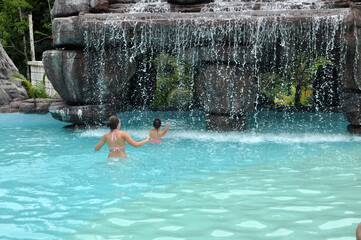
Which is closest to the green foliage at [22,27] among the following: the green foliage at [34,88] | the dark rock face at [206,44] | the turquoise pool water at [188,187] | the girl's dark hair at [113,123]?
the green foliage at [34,88]

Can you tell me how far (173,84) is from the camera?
50.2ft

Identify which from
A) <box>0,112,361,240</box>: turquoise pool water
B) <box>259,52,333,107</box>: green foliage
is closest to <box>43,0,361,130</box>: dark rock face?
<box>0,112,361,240</box>: turquoise pool water

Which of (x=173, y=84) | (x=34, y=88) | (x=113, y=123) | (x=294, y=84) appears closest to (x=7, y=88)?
(x=34, y=88)

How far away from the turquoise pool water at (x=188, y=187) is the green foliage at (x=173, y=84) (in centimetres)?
536

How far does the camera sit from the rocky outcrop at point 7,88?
45.9ft

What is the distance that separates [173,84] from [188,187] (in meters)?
10.2

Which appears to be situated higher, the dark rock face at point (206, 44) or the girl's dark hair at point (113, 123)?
the dark rock face at point (206, 44)

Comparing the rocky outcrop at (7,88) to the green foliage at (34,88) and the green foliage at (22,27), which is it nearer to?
the green foliage at (34,88)

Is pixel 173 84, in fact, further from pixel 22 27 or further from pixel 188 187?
pixel 188 187

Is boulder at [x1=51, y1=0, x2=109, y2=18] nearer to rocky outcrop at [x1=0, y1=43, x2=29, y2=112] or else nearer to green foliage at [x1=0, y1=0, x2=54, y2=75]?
rocky outcrop at [x1=0, y1=43, x2=29, y2=112]

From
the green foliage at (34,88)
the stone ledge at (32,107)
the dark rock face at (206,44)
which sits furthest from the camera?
the green foliage at (34,88)

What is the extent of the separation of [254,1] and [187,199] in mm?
6692

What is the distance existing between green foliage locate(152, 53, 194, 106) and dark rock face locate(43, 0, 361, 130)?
3998mm

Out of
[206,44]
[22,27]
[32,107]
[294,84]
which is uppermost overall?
[22,27]
